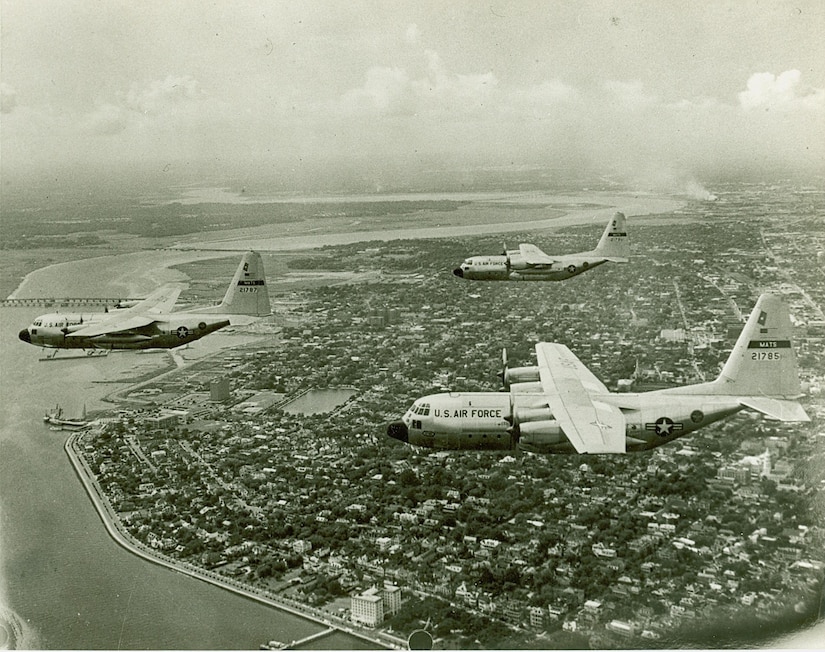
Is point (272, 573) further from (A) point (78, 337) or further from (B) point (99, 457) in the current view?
(A) point (78, 337)

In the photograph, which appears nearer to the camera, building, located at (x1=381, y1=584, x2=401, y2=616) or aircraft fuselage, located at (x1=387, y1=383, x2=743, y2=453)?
building, located at (x1=381, y1=584, x2=401, y2=616)

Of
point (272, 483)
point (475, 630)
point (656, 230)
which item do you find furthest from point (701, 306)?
point (272, 483)

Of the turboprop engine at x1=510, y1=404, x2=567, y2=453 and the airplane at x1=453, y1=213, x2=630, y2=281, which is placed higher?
the airplane at x1=453, y1=213, x2=630, y2=281

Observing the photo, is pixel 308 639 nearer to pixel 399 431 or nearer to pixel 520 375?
pixel 399 431

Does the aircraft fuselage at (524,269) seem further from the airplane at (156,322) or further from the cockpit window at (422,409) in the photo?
the cockpit window at (422,409)

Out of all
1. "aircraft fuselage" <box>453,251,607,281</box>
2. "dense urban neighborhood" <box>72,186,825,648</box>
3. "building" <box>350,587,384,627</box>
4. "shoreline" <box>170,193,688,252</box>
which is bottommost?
"building" <box>350,587,384,627</box>

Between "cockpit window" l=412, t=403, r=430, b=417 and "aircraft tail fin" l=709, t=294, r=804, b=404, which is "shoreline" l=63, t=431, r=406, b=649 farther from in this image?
"aircraft tail fin" l=709, t=294, r=804, b=404

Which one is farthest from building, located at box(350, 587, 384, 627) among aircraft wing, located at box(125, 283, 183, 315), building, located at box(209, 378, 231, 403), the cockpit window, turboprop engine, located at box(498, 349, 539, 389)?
aircraft wing, located at box(125, 283, 183, 315)
